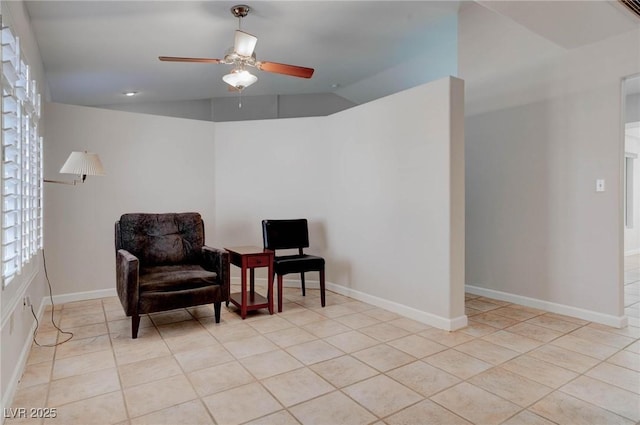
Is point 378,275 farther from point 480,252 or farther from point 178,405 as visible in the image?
point 178,405

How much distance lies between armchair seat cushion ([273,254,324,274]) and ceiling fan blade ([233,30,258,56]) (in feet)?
6.47

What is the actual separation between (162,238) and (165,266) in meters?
0.31

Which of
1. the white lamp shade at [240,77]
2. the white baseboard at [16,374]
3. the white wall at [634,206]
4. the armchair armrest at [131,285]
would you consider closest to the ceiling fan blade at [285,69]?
the white lamp shade at [240,77]

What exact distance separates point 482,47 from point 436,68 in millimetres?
1272

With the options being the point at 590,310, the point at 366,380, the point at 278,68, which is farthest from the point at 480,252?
the point at 278,68

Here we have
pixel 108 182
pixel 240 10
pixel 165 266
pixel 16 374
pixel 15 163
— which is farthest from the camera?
pixel 108 182

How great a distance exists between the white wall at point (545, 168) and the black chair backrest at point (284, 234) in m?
1.93

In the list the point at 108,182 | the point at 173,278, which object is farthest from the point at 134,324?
the point at 108,182

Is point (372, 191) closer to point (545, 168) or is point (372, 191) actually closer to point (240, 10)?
point (545, 168)

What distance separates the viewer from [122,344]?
2.92m

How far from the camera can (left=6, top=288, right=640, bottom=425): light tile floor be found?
1.96 metres

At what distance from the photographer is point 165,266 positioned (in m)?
3.62

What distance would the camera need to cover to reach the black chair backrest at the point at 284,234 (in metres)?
4.12

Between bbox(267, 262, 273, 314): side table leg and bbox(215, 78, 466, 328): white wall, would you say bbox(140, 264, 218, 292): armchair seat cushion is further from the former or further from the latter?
bbox(215, 78, 466, 328): white wall
